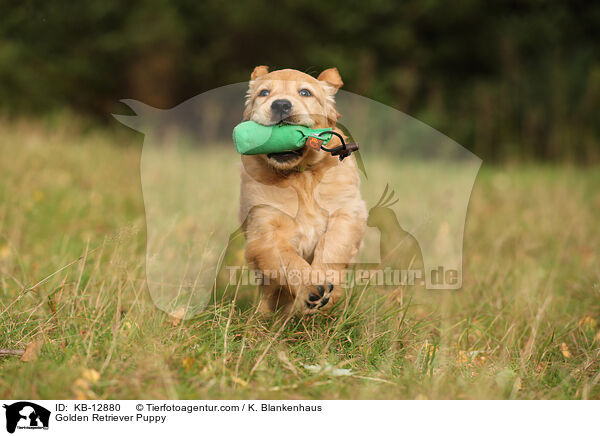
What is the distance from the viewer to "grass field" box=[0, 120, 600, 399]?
1.86 m

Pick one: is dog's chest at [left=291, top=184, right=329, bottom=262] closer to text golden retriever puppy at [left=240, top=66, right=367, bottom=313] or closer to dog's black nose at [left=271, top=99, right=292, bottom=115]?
text golden retriever puppy at [left=240, top=66, right=367, bottom=313]

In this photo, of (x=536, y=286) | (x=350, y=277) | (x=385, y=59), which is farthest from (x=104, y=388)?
(x=385, y=59)

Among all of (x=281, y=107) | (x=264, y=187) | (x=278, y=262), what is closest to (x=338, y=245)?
(x=278, y=262)

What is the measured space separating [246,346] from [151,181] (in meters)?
3.34

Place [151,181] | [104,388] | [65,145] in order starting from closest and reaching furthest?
[104,388]
[151,181]
[65,145]

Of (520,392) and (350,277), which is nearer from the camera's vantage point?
(520,392)

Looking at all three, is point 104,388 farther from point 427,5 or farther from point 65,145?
point 427,5

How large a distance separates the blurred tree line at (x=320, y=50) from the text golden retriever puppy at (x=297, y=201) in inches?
329

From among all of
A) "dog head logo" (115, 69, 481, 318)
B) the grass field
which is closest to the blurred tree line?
"dog head logo" (115, 69, 481, 318)

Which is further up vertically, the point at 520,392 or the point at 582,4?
the point at 582,4

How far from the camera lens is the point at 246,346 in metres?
2.16

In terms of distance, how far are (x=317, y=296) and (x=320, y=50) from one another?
1103 cm
